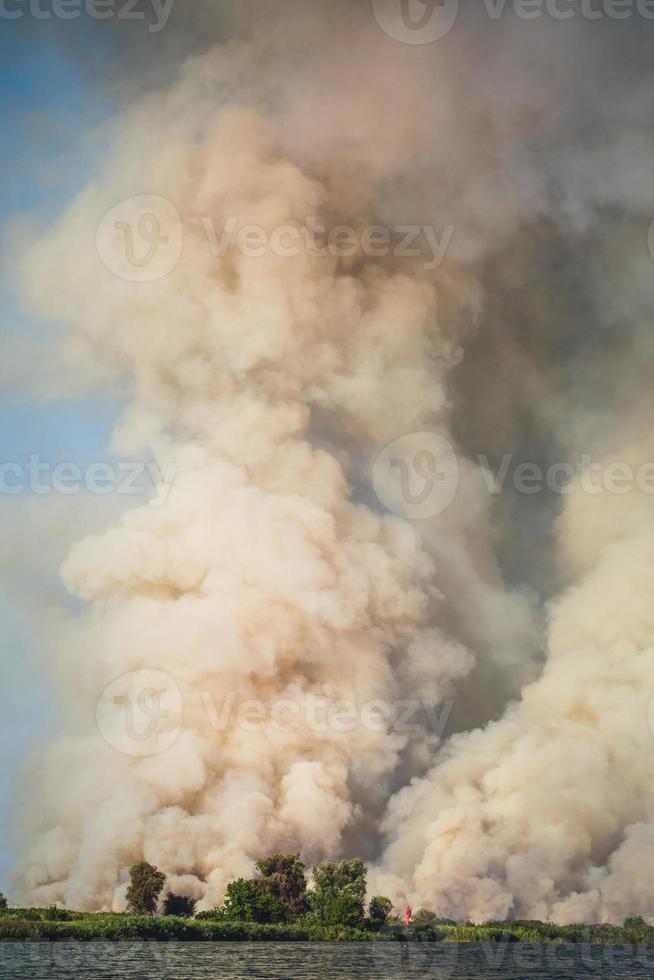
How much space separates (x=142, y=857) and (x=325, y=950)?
2232 cm

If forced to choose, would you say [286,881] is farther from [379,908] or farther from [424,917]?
[424,917]

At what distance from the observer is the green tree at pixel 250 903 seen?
7525 cm

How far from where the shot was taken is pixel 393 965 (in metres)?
59.6

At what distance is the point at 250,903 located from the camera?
75.6m

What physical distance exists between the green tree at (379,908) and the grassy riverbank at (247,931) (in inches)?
73.7

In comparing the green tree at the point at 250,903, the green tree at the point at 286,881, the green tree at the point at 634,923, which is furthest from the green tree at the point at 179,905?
the green tree at the point at 634,923

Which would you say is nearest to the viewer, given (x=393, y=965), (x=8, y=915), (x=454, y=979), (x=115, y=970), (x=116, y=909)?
(x=115, y=970)

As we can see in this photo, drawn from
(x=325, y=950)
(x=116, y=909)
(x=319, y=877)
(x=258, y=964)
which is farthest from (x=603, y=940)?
(x=258, y=964)

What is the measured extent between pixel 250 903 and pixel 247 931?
8.29 ft

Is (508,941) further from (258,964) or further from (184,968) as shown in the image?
(184,968)

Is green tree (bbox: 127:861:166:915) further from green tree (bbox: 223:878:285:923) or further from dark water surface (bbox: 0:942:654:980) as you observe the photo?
dark water surface (bbox: 0:942:654:980)

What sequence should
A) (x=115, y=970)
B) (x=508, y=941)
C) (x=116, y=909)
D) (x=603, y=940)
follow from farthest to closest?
(x=603, y=940) → (x=508, y=941) → (x=116, y=909) → (x=115, y=970)

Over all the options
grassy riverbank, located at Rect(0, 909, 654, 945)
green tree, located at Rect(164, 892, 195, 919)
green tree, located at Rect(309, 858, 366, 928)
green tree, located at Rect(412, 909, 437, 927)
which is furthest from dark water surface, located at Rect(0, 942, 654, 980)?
green tree, located at Rect(164, 892, 195, 919)

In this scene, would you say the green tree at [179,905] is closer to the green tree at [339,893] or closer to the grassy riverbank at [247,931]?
the grassy riverbank at [247,931]
